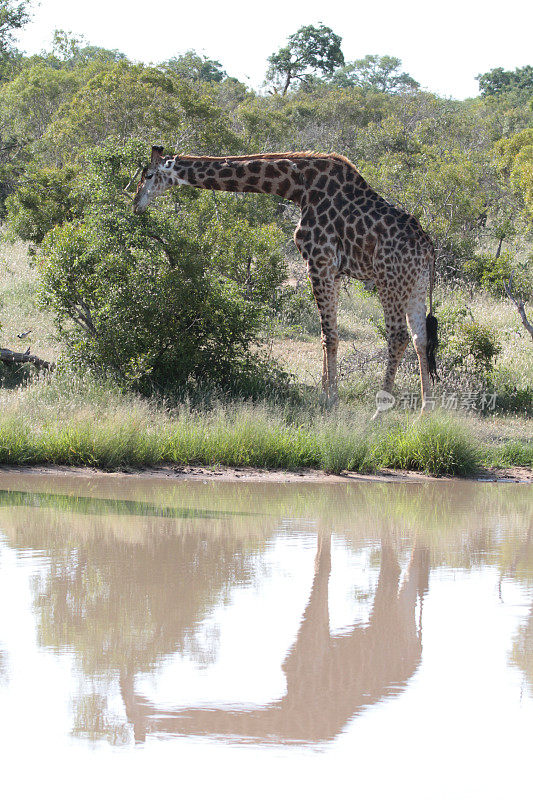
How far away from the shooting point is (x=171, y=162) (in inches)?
468

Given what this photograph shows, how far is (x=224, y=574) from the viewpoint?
612 centimetres

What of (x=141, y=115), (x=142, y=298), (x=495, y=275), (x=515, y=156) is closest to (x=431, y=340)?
(x=142, y=298)

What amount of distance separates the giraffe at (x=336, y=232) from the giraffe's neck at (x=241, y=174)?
0.5 inches

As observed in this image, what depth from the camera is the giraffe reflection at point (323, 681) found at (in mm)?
3893

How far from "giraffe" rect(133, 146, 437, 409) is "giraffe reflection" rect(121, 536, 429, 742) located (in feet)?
20.8

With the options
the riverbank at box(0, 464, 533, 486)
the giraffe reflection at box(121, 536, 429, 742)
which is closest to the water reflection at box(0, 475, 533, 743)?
the giraffe reflection at box(121, 536, 429, 742)

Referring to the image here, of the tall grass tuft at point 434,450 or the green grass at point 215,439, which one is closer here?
the green grass at point 215,439

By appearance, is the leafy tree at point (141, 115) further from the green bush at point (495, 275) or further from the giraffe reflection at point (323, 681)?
the giraffe reflection at point (323, 681)

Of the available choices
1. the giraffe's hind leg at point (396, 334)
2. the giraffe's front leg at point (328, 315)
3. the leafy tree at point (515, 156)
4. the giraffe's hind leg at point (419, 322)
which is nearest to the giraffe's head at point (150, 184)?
the giraffe's front leg at point (328, 315)

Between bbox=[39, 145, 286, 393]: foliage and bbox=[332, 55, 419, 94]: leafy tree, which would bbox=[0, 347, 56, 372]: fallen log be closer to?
bbox=[39, 145, 286, 393]: foliage

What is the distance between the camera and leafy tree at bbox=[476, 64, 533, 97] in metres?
63.0

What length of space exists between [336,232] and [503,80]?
58.0 metres

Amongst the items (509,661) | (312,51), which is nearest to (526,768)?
(509,661)

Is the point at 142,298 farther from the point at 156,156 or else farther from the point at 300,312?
the point at 300,312
